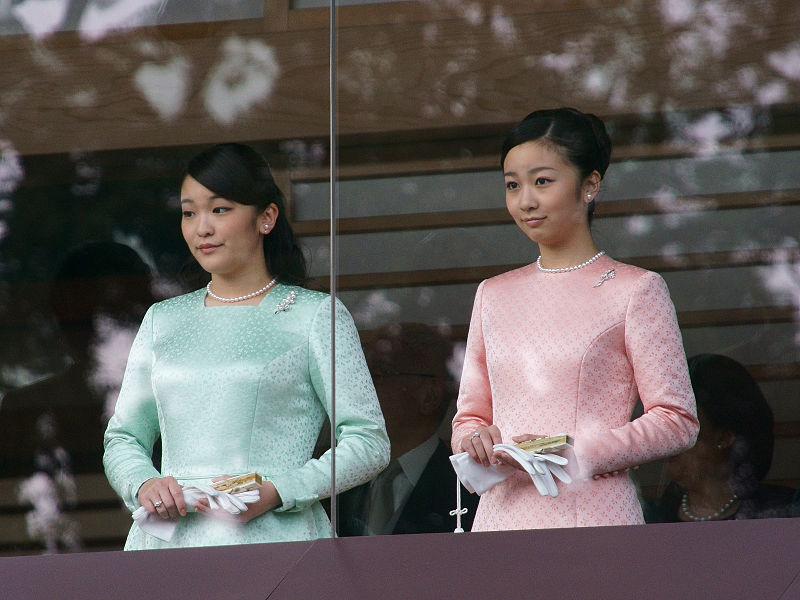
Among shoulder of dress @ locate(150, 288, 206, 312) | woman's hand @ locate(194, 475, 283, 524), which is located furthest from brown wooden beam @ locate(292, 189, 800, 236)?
woman's hand @ locate(194, 475, 283, 524)

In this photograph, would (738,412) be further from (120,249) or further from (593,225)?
(120,249)

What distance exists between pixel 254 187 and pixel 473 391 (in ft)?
2.82

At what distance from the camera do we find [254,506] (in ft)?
14.1

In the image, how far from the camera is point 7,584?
421cm

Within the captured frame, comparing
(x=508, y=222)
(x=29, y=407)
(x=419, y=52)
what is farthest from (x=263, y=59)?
(x=29, y=407)

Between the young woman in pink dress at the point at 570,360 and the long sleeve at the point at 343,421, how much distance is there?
0.24 meters

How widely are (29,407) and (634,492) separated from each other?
1.74 m

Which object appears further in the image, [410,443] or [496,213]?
[496,213]

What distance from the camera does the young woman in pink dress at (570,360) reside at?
4180mm

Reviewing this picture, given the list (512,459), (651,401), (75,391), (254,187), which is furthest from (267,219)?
(651,401)

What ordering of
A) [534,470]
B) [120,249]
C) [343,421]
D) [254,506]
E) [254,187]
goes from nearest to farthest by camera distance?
1. [534,470]
2. [254,506]
3. [343,421]
4. [254,187]
5. [120,249]

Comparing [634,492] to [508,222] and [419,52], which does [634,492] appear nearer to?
[508,222]

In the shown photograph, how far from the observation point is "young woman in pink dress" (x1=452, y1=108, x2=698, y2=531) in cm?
418

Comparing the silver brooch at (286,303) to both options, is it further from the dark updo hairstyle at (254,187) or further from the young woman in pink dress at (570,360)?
the young woman in pink dress at (570,360)
